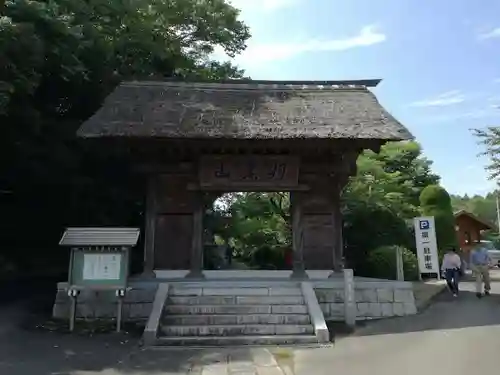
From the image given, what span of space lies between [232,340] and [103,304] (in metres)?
3.65

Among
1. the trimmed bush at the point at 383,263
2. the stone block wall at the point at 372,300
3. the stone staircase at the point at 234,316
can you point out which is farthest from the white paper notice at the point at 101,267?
the trimmed bush at the point at 383,263

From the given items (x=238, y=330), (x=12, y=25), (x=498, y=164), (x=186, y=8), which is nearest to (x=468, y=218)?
(x=498, y=164)

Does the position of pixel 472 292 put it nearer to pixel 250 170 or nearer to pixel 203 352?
pixel 250 170

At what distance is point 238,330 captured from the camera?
31.1 ft

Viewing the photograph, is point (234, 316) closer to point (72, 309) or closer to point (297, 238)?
point (297, 238)

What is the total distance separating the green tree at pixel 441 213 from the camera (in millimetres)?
22047

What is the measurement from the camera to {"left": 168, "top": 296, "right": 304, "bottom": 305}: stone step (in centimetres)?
1056

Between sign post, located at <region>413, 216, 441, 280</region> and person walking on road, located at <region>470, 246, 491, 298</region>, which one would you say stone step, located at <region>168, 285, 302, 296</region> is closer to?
person walking on road, located at <region>470, 246, 491, 298</region>

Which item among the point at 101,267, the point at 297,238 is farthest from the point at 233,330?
the point at 297,238

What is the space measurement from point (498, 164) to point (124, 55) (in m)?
16.5

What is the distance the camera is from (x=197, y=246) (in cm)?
1231

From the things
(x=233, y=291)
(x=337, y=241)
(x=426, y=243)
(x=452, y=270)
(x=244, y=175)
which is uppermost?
(x=244, y=175)

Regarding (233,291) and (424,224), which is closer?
(233,291)

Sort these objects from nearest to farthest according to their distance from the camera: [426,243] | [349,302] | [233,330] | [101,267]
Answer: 1. [233,330]
2. [101,267]
3. [349,302]
4. [426,243]
